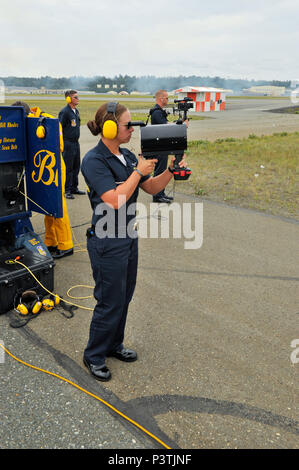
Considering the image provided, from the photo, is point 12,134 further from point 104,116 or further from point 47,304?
point 104,116

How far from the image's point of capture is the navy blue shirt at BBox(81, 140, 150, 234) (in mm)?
2250

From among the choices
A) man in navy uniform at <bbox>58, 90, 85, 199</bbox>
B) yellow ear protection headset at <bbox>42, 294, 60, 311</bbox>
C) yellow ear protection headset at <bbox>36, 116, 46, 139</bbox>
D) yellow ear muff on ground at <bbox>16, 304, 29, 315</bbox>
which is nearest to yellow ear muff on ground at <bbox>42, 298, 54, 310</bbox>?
yellow ear protection headset at <bbox>42, 294, 60, 311</bbox>

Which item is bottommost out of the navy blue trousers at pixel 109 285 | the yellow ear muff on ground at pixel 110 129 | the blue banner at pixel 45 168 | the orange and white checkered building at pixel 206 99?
the navy blue trousers at pixel 109 285

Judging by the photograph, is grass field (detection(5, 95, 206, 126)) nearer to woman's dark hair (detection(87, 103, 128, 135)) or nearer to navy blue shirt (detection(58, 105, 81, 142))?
navy blue shirt (detection(58, 105, 81, 142))

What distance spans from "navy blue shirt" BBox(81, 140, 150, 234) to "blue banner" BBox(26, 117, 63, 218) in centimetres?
162

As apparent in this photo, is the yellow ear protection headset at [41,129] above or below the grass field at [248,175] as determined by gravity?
above

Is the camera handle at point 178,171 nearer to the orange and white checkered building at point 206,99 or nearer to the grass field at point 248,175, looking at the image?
the grass field at point 248,175

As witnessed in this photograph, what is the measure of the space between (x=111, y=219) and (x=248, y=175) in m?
7.89

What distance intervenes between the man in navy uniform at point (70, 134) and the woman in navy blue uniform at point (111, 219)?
4766mm

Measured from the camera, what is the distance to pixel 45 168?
398cm

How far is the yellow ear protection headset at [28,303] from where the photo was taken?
3.45 meters

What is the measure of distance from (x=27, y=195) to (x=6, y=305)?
54.6 inches

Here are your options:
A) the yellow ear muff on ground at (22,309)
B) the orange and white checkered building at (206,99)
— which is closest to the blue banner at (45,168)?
the yellow ear muff on ground at (22,309)
